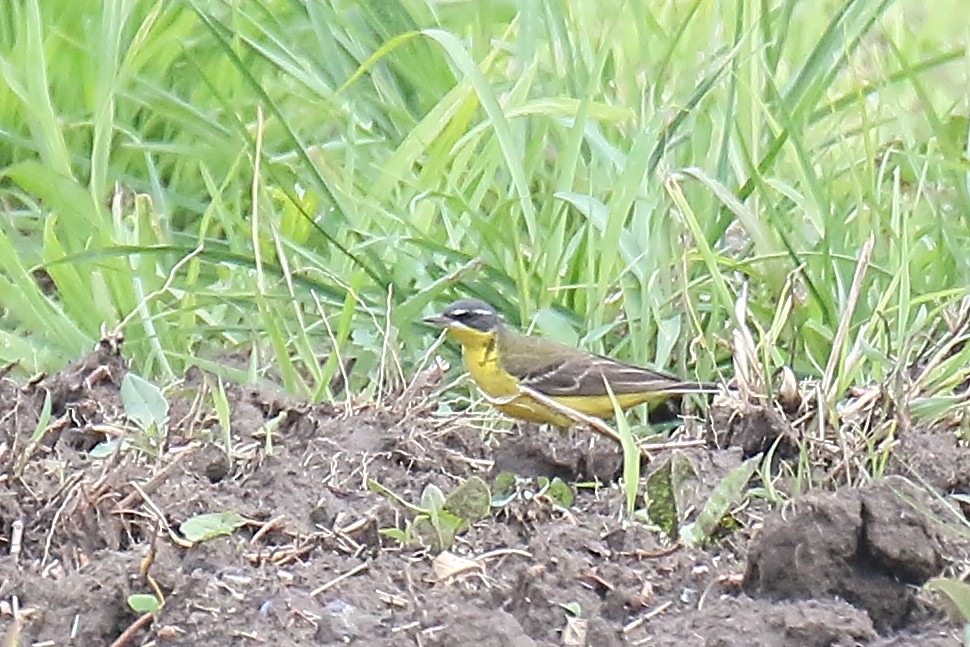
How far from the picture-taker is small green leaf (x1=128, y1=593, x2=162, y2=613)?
2934 millimetres

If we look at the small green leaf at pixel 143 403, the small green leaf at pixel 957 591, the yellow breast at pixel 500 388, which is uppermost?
the small green leaf at pixel 143 403

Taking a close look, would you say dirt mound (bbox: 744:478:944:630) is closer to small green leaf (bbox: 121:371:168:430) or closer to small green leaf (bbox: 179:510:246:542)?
small green leaf (bbox: 179:510:246:542)

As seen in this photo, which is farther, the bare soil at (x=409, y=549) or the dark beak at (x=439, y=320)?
the dark beak at (x=439, y=320)

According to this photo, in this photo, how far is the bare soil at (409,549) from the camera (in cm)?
292

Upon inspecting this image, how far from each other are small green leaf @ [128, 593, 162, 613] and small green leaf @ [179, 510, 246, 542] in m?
0.34

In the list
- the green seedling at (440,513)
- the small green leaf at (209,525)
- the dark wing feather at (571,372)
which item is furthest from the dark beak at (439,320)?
the small green leaf at (209,525)

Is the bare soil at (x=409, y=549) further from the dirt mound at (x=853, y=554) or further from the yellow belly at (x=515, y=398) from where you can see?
the yellow belly at (x=515, y=398)

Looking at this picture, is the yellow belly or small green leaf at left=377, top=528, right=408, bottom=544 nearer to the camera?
small green leaf at left=377, top=528, right=408, bottom=544

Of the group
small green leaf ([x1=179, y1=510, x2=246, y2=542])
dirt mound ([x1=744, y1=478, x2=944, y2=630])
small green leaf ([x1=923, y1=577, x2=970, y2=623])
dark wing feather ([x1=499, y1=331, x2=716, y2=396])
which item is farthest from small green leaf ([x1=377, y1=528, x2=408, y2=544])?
dark wing feather ([x1=499, y1=331, x2=716, y2=396])

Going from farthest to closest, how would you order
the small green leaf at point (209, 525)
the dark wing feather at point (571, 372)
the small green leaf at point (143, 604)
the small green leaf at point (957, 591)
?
the dark wing feather at point (571, 372), the small green leaf at point (209, 525), the small green leaf at point (143, 604), the small green leaf at point (957, 591)

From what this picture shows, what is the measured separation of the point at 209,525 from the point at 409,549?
357 millimetres

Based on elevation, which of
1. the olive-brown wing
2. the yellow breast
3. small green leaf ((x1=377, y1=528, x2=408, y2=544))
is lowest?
the olive-brown wing

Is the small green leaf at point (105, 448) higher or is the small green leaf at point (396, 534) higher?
the small green leaf at point (105, 448)

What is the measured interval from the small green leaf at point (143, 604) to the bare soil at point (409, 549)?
16mm
